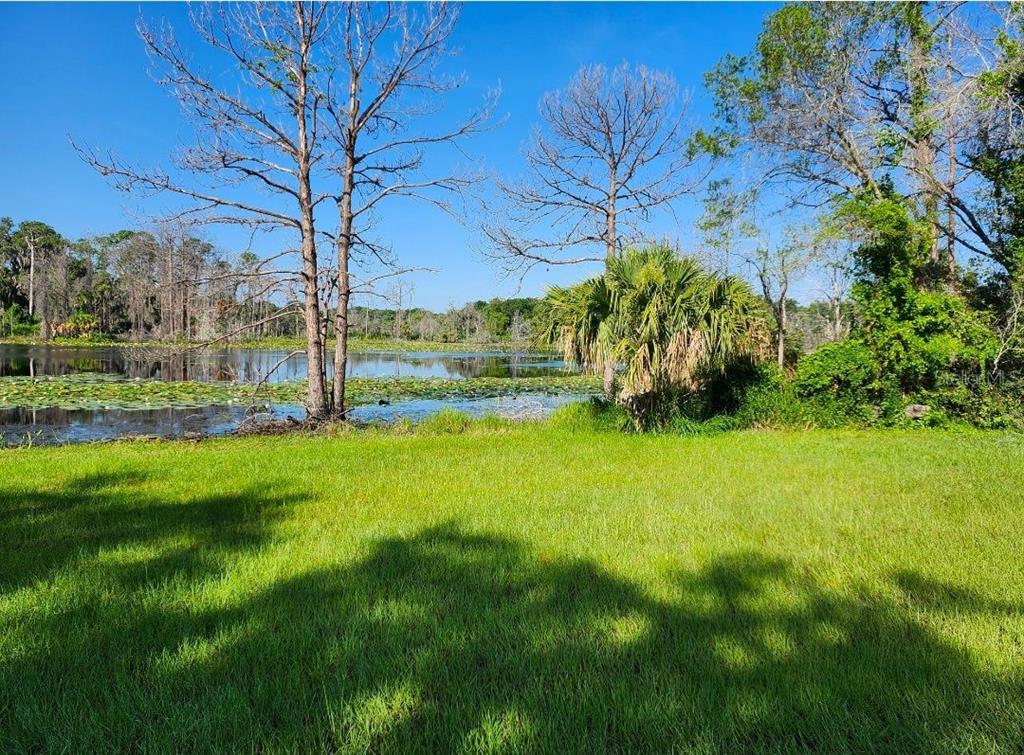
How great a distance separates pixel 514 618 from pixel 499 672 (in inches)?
19.2

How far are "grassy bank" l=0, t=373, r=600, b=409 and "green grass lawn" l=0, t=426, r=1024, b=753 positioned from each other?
9.96 metres

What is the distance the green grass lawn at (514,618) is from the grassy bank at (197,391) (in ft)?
32.7

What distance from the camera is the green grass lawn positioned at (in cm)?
216

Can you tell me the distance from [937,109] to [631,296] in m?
7.28

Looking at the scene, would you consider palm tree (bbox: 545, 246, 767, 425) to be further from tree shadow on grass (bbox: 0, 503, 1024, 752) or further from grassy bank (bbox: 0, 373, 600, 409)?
tree shadow on grass (bbox: 0, 503, 1024, 752)

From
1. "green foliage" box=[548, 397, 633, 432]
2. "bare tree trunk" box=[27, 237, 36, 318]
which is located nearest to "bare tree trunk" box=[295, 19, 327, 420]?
"green foliage" box=[548, 397, 633, 432]

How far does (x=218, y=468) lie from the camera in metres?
7.38

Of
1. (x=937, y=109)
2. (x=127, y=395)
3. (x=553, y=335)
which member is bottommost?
(x=127, y=395)

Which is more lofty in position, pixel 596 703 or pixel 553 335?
pixel 553 335

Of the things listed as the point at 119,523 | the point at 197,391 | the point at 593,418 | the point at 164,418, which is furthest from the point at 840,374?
the point at 197,391

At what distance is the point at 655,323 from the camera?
32.1 feet

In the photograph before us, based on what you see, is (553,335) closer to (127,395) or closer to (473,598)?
(473,598)

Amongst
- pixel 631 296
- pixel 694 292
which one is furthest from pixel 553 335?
pixel 694 292

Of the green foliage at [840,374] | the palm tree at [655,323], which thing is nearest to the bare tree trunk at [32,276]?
the palm tree at [655,323]
